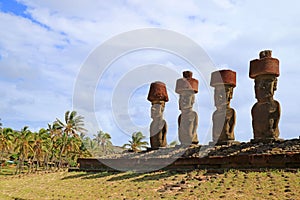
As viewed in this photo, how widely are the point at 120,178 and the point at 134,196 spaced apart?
371 cm

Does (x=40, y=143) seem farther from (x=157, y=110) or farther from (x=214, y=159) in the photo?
(x=214, y=159)

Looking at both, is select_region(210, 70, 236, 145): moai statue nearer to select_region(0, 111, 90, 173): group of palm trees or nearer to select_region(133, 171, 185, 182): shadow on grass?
select_region(133, 171, 185, 182): shadow on grass

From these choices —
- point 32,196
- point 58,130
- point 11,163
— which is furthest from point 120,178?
point 11,163

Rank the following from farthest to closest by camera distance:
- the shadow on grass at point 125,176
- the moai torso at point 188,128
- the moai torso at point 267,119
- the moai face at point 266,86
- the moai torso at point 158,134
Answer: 1. the moai torso at point 158,134
2. the moai torso at point 188,128
3. the shadow on grass at point 125,176
4. the moai face at point 266,86
5. the moai torso at point 267,119

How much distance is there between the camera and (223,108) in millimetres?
16703

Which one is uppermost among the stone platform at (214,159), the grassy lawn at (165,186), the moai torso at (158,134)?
the moai torso at (158,134)

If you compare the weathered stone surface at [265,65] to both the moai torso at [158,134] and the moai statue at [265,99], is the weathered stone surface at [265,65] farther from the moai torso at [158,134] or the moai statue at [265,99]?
the moai torso at [158,134]

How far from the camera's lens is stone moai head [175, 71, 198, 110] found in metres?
18.7

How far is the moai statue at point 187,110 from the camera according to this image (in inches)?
722

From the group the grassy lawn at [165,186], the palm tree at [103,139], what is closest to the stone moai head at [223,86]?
the grassy lawn at [165,186]

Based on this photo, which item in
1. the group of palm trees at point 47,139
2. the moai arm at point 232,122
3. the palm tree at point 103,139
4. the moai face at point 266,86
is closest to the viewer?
the moai face at point 266,86

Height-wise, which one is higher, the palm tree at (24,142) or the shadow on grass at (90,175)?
the palm tree at (24,142)

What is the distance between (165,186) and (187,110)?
7.21 meters

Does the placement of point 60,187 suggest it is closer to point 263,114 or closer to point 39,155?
point 263,114
